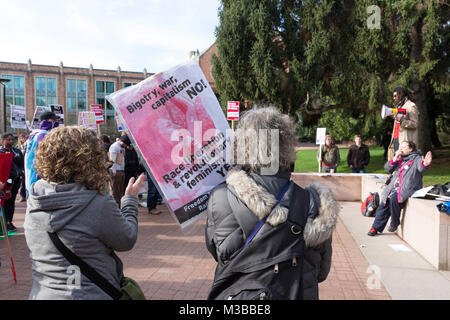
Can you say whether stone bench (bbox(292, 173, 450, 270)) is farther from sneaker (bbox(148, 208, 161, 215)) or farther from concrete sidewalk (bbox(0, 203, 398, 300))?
sneaker (bbox(148, 208, 161, 215))

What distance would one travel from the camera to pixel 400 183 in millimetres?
5781

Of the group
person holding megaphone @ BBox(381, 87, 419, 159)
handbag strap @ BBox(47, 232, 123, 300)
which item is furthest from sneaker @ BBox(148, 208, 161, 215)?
handbag strap @ BBox(47, 232, 123, 300)

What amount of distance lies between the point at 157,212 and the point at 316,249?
6.95m

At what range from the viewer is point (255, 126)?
1779 mm

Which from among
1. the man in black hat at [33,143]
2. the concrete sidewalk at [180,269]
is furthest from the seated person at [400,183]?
the man in black hat at [33,143]

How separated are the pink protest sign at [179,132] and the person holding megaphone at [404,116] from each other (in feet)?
16.6

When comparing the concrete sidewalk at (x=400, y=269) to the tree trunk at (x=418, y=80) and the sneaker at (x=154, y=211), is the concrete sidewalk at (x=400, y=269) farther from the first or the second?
the tree trunk at (x=418, y=80)

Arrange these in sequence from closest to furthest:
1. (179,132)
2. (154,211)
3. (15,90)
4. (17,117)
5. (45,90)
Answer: (179,132), (154,211), (17,117), (15,90), (45,90)

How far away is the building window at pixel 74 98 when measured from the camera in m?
53.7

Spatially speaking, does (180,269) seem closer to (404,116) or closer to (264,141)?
(264,141)

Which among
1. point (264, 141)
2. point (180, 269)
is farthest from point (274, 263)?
point (180, 269)

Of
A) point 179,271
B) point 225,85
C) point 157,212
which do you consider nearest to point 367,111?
point 225,85

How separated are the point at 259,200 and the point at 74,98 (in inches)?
2316
